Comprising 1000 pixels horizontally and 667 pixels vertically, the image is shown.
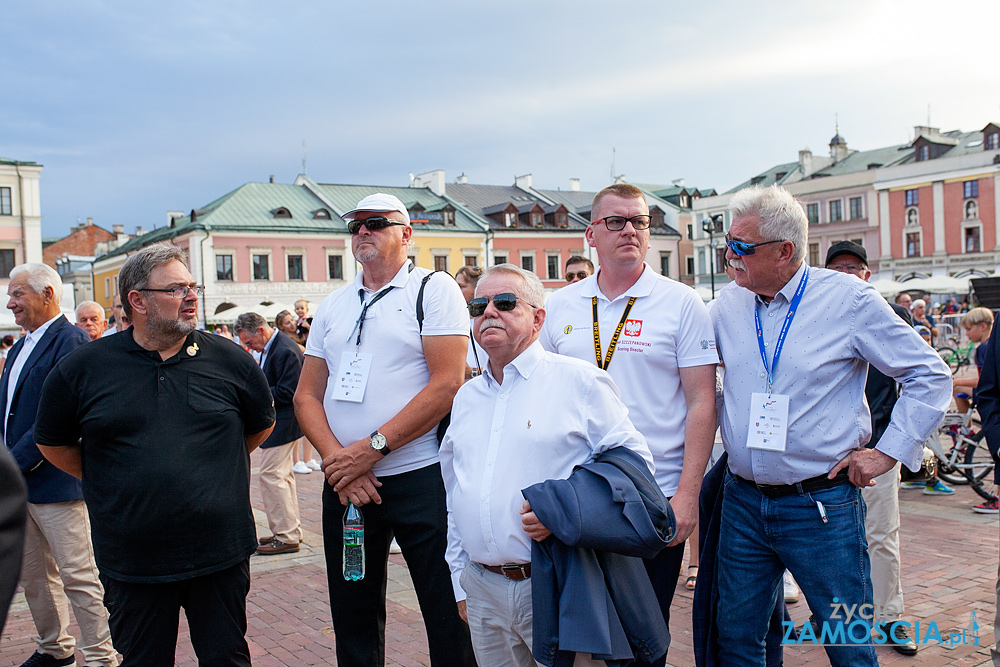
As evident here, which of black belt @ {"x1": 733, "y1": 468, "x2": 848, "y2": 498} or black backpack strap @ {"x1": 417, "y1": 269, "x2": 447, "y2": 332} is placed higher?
black backpack strap @ {"x1": 417, "y1": 269, "x2": 447, "y2": 332}

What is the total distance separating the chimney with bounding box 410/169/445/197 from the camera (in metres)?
51.4

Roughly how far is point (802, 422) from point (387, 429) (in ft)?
5.28

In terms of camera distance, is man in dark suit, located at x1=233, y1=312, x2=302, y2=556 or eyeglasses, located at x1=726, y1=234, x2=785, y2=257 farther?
man in dark suit, located at x1=233, y1=312, x2=302, y2=556

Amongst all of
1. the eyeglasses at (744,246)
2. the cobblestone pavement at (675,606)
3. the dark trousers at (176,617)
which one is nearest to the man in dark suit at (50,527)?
the cobblestone pavement at (675,606)

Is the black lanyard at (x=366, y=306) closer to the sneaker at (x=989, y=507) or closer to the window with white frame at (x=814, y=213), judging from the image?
the sneaker at (x=989, y=507)

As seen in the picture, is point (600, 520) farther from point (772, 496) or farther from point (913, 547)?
point (913, 547)

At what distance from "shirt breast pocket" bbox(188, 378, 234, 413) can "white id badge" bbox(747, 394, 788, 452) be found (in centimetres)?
206

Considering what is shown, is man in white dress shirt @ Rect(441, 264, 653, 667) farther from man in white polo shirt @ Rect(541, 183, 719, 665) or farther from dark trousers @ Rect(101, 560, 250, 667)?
dark trousers @ Rect(101, 560, 250, 667)

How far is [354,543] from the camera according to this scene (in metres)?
3.41

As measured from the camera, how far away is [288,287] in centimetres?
4378

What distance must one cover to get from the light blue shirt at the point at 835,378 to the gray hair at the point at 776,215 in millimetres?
145

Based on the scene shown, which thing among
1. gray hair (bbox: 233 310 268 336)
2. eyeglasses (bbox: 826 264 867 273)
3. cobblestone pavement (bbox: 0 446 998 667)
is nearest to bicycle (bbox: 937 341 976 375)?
cobblestone pavement (bbox: 0 446 998 667)

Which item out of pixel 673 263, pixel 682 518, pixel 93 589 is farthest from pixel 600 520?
pixel 673 263

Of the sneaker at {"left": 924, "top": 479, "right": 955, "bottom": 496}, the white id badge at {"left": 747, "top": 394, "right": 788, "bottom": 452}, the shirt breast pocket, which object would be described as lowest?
the sneaker at {"left": 924, "top": 479, "right": 955, "bottom": 496}
